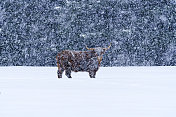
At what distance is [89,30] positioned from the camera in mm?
15500

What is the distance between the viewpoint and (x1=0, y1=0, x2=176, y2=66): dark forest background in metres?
15.4

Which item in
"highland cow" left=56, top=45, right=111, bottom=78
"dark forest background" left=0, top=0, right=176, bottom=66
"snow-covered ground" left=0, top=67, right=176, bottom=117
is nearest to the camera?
"snow-covered ground" left=0, top=67, right=176, bottom=117

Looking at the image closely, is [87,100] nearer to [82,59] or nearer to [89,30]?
[82,59]

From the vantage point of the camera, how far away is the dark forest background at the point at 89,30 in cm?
1543

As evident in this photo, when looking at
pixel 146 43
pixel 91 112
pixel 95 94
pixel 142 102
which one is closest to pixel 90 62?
pixel 95 94


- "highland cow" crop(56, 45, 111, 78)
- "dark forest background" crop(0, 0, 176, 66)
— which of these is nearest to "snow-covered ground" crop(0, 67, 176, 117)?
"highland cow" crop(56, 45, 111, 78)

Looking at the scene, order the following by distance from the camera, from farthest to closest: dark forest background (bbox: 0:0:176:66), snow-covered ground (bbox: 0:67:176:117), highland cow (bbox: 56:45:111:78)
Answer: dark forest background (bbox: 0:0:176:66), highland cow (bbox: 56:45:111:78), snow-covered ground (bbox: 0:67:176:117)

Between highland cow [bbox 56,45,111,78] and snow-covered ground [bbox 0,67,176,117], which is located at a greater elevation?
snow-covered ground [bbox 0,67,176,117]

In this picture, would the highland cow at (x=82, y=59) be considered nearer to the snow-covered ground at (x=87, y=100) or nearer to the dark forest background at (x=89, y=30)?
the snow-covered ground at (x=87, y=100)

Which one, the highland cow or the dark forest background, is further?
the dark forest background

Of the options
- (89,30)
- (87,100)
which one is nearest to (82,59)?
(87,100)

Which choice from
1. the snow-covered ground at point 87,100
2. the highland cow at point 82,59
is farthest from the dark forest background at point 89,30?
the snow-covered ground at point 87,100

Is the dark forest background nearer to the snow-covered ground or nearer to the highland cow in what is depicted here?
the highland cow

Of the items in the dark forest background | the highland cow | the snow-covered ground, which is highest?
the snow-covered ground
